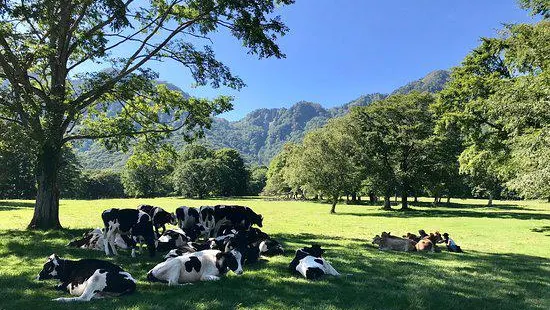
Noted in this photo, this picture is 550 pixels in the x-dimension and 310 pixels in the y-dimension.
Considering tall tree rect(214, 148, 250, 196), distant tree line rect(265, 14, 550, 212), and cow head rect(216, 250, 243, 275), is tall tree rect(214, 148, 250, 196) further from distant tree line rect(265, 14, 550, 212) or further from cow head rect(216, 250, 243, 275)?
cow head rect(216, 250, 243, 275)

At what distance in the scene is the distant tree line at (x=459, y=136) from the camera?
895 inches

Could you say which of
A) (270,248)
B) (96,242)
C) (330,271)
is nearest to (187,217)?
(96,242)

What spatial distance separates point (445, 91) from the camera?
35.8m

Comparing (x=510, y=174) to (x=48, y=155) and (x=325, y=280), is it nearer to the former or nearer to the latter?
(x=325, y=280)

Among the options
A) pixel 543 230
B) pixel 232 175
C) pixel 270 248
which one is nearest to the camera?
pixel 270 248

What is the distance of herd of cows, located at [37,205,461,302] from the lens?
7.54m

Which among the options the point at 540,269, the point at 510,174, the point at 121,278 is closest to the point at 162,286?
the point at 121,278

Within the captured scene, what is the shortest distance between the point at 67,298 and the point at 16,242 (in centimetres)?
835

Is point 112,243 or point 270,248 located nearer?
point 112,243

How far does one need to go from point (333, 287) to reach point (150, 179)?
100 meters

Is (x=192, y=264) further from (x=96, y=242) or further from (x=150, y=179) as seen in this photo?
(x=150, y=179)

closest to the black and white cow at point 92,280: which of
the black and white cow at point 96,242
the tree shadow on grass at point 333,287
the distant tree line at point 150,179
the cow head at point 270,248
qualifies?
the tree shadow on grass at point 333,287

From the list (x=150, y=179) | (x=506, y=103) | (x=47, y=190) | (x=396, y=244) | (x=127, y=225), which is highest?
(x=506, y=103)

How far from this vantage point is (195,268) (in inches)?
342
